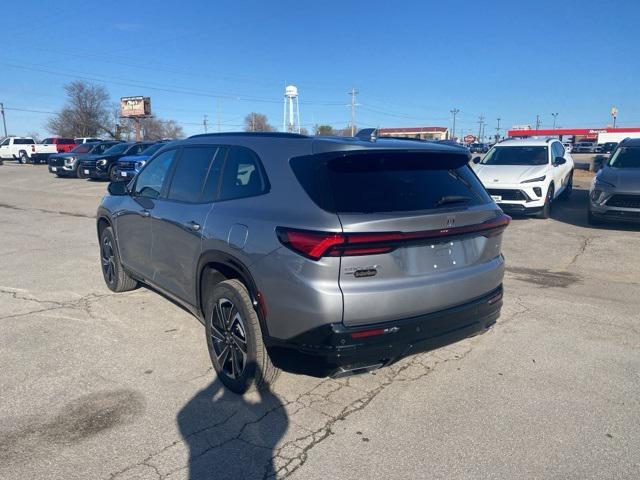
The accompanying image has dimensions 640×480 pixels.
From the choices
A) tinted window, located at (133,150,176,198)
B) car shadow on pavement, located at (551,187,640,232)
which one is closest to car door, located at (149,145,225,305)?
tinted window, located at (133,150,176,198)

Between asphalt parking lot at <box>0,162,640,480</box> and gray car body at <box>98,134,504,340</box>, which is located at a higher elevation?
gray car body at <box>98,134,504,340</box>

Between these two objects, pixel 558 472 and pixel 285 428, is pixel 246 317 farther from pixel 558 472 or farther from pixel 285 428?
pixel 558 472

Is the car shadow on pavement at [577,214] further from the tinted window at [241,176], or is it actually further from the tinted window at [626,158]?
the tinted window at [241,176]

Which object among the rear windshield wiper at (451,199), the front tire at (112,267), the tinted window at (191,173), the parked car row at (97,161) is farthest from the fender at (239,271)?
the parked car row at (97,161)

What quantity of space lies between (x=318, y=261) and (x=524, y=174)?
380 inches

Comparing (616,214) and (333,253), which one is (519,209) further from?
(333,253)

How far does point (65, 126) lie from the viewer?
3349 inches

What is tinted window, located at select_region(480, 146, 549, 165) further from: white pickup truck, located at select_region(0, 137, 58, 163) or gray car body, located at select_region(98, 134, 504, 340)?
white pickup truck, located at select_region(0, 137, 58, 163)

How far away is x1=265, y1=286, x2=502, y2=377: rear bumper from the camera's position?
283 cm

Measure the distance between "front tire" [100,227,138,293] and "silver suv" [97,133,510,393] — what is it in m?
1.99

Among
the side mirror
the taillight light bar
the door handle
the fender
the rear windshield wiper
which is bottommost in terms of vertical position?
the fender

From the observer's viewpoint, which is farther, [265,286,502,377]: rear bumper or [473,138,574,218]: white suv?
[473,138,574,218]: white suv

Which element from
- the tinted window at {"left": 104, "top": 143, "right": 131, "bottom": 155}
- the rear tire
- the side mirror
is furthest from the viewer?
the tinted window at {"left": 104, "top": 143, "right": 131, "bottom": 155}

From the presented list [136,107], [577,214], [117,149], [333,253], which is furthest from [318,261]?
[136,107]
